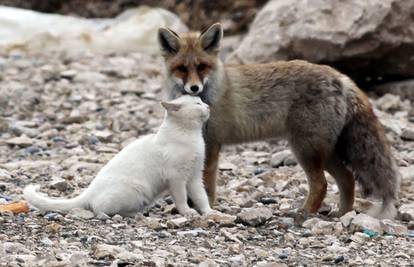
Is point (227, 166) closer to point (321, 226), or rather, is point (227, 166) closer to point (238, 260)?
point (321, 226)

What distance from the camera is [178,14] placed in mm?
16984

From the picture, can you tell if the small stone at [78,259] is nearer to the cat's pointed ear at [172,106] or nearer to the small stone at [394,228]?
the cat's pointed ear at [172,106]

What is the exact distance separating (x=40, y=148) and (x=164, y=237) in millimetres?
4373

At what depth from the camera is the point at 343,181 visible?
323 inches

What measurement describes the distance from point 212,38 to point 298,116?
1129 mm

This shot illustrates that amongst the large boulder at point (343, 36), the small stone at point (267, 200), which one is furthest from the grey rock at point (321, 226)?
the large boulder at point (343, 36)

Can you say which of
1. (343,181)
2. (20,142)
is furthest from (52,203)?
(20,142)

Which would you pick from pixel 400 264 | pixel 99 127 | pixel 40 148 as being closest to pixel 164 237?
pixel 400 264

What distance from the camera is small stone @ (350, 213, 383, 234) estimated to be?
6949mm

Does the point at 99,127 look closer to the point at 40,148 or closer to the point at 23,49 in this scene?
the point at 40,148

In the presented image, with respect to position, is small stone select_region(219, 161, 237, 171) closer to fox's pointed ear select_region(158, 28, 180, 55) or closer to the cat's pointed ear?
fox's pointed ear select_region(158, 28, 180, 55)

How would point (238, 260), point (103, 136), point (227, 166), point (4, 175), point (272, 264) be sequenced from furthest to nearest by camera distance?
point (103, 136) → point (227, 166) → point (4, 175) → point (238, 260) → point (272, 264)

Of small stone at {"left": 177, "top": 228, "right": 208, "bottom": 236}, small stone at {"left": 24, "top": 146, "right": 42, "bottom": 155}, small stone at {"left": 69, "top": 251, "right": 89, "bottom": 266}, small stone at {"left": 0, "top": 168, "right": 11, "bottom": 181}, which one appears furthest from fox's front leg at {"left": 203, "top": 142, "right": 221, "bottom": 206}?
small stone at {"left": 24, "top": 146, "right": 42, "bottom": 155}

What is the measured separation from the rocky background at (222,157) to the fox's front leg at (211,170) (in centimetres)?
17
